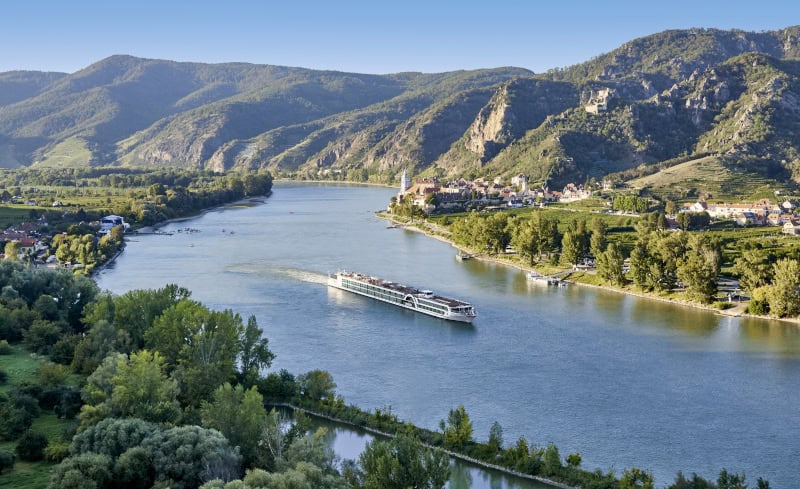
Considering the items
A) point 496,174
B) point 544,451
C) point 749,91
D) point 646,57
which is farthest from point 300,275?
point 646,57

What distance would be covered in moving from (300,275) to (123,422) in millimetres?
25575

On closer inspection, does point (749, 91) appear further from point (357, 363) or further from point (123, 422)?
point (123, 422)

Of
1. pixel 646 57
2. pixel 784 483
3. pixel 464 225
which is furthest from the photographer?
pixel 646 57

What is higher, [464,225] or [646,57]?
[646,57]

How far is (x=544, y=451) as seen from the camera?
16.6m

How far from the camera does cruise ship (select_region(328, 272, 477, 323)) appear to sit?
29719 mm

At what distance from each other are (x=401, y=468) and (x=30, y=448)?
6761 millimetres

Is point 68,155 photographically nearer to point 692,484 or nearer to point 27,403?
point 27,403

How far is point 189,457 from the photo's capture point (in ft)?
42.3

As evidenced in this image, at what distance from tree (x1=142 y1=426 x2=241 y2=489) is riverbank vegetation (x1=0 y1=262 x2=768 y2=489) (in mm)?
26

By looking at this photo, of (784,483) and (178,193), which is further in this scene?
(178,193)

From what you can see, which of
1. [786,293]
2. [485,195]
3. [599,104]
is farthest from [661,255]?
[599,104]

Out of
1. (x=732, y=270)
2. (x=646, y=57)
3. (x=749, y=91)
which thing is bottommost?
(x=732, y=270)

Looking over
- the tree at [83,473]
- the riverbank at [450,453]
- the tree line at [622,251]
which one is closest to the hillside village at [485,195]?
the tree line at [622,251]
